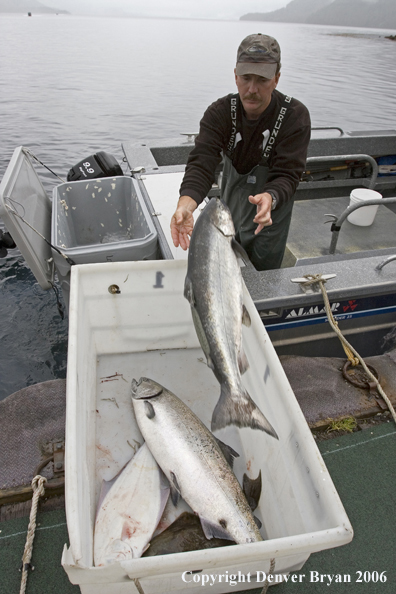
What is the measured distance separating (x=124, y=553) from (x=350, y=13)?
24841 centimetres

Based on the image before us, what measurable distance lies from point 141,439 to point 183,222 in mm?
1592

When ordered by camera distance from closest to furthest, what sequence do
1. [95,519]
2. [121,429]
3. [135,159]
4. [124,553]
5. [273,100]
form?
[124,553], [95,519], [121,429], [273,100], [135,159]

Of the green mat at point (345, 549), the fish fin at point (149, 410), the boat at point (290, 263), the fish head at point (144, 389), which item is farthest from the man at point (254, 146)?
the green mat at point (345, 549)

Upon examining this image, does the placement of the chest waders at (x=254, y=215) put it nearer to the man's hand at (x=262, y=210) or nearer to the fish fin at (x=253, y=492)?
the man's hand at (x=262, y=210)

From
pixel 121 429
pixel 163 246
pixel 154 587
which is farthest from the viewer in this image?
pixel 163 246

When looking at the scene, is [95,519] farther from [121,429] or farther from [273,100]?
[273,100]

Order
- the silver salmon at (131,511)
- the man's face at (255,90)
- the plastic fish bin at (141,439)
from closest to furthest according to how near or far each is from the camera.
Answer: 1. the plastic fish bin at (141,439)
2. the silver salmon at (131,511)
3. the man's face at (255,90)

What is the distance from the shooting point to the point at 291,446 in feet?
6.06

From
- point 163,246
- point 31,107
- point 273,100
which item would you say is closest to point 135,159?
point 163,246

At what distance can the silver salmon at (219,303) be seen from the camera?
80.5 inches

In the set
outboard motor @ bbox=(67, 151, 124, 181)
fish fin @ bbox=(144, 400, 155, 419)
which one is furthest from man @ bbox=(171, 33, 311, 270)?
outboard motor @ bbox=(67, 151, 124, 181)

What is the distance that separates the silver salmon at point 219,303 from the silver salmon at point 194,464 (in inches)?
13.0

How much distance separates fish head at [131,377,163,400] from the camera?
2.53 metres

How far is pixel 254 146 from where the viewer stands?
3.13 meters
